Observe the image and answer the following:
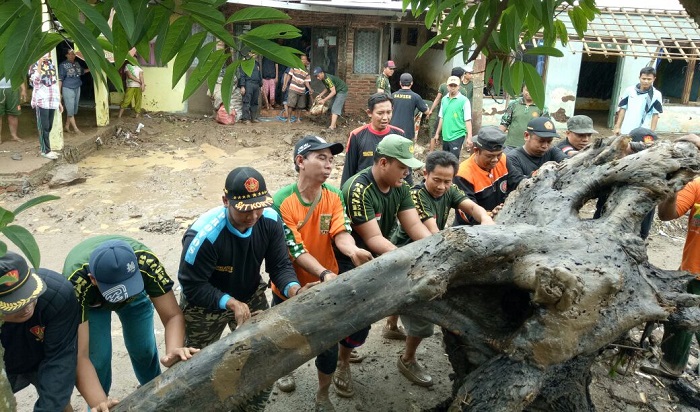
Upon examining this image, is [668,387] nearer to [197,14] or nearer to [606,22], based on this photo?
[197,14]

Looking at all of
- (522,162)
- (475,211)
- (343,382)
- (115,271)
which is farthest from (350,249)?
(522,162)

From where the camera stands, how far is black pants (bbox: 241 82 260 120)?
43.5ft

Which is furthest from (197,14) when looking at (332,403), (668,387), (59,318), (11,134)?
(11,134)

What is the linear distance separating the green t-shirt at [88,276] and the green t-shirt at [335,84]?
1024cm

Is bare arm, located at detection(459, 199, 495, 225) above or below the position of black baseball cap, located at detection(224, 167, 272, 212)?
below

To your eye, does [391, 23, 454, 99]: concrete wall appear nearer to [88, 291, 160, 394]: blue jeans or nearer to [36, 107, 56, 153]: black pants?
[36, 107, 56, 153]: black pants

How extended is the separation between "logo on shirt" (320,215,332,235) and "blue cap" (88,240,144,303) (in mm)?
1217

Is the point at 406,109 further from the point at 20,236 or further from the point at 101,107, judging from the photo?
the point at 20,236

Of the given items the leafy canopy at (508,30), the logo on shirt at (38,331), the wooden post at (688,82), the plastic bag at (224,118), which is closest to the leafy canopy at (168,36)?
the leafy canopy at (508,30)

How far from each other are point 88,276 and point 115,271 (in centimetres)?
31

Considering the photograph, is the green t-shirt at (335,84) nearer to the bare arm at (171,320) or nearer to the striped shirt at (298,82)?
the striped shirt at (298,82)

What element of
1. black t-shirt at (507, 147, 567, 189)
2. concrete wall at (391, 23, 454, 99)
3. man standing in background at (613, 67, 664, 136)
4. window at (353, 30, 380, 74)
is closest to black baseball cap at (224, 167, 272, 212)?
black t-shirt at (507, 147, 567, 189)

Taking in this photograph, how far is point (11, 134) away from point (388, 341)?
29.3 feet

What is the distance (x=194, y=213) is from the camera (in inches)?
316
